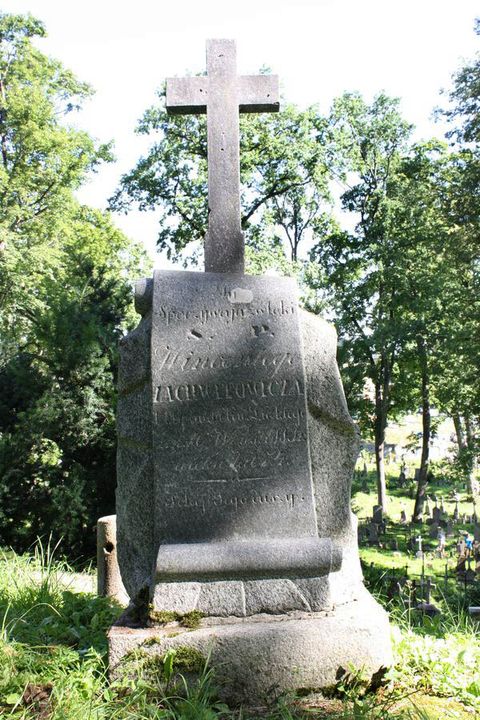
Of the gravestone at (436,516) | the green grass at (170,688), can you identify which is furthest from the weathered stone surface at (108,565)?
the gravestone at (436,516)

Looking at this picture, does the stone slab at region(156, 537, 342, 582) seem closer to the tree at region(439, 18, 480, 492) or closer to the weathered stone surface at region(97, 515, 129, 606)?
the weathered stone surface at region(97, 515, 129, 606)

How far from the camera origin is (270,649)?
3.53 metres

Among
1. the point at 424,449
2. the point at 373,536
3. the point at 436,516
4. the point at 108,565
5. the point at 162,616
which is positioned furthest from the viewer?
the point at 424,449

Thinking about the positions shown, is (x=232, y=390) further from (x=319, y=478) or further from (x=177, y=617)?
(x=177, y=617)

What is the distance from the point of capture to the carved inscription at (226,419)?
4004mm

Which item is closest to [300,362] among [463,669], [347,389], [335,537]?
[335,537]

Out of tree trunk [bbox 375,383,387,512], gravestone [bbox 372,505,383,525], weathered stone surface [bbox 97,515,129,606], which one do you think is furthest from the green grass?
tree trunk [bbox 375,383,387,512]

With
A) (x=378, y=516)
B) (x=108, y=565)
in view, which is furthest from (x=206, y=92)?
(x=378, y=516)

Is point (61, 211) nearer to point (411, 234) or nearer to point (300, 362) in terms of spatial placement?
point (411, 234)

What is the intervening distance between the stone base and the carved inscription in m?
0.54

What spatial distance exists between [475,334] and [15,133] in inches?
636

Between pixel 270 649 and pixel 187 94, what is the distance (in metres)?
3.56

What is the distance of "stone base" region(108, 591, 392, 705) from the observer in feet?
11.5

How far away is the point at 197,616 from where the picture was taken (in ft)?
12.1
